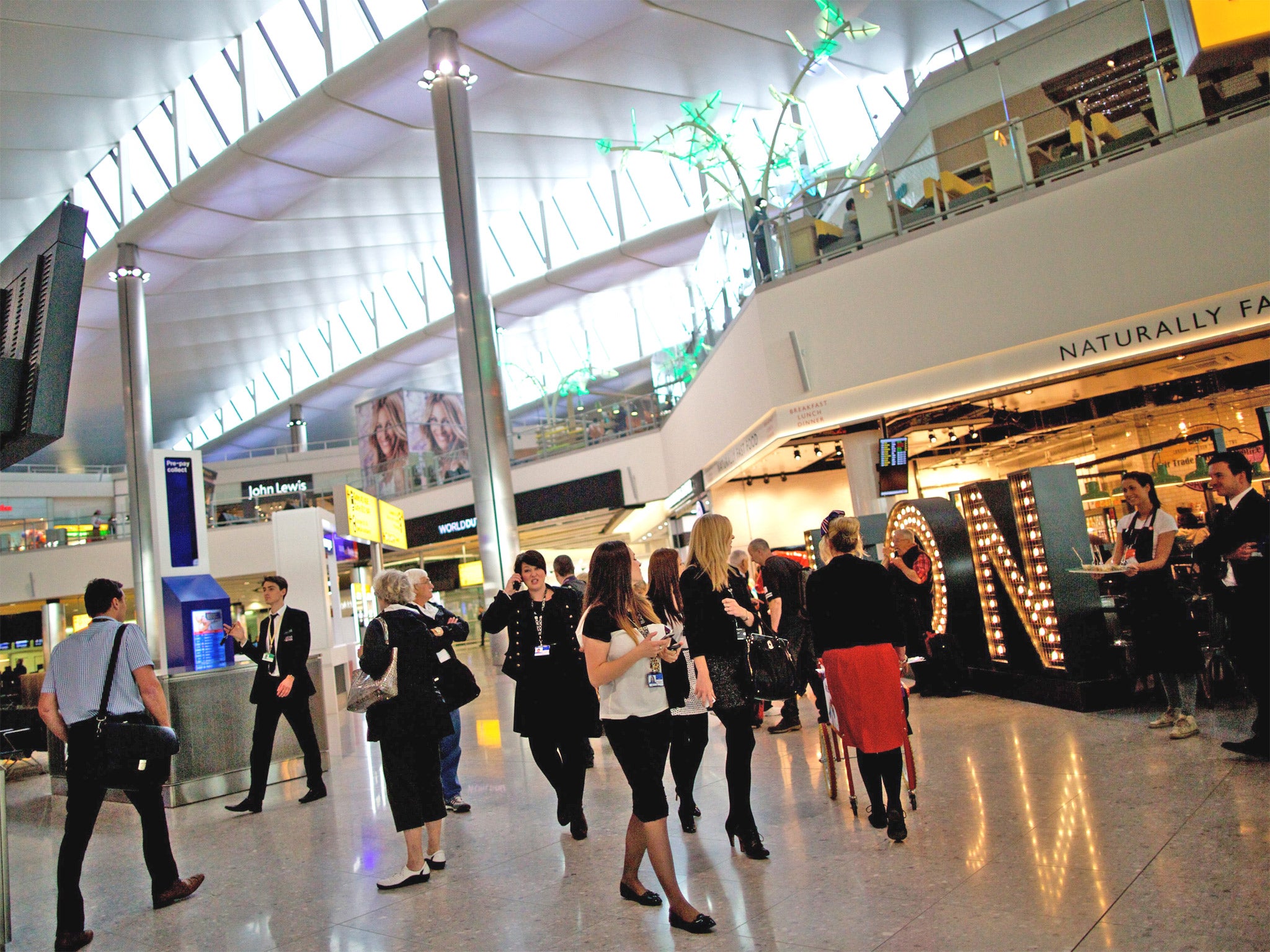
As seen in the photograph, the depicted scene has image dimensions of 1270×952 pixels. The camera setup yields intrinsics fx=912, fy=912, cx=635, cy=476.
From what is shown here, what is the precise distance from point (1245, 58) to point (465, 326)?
14.4 meters

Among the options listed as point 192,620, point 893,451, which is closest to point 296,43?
point 192,620

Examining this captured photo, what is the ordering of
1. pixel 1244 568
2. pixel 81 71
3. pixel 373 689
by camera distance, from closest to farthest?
pixel 373 689, pixel 1244 568, pixel 81 71

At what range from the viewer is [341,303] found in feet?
104

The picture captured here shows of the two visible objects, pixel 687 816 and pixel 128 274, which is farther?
pixel 128 274

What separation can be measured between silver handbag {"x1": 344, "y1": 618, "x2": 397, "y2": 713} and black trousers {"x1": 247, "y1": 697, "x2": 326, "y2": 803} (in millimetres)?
2473

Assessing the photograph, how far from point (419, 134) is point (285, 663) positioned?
55.5ft

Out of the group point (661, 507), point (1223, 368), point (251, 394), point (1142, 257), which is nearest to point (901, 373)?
point (1142, 257)

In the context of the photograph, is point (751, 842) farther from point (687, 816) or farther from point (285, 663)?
point (285, 663)

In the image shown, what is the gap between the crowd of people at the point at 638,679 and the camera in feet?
11.2

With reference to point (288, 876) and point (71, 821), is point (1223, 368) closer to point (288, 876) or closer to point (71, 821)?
point (288, 876)

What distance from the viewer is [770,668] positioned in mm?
3900

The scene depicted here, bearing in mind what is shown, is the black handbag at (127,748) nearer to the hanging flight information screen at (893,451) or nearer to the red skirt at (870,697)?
the red skirt at (870,697)

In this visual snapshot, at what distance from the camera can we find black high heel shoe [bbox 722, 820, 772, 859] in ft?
12.7

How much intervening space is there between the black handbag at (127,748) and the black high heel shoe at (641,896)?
2.02 meters
